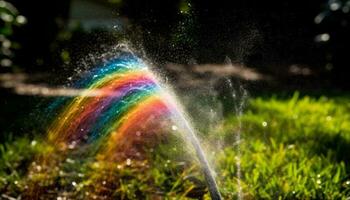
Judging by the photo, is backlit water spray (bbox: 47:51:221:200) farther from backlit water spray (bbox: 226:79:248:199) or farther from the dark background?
the dark background

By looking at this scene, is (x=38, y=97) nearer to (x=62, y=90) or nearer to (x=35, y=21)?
(x=62, y=90)

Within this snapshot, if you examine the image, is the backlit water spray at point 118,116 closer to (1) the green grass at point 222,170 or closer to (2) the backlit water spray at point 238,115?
(1) the green grass at point 222,170

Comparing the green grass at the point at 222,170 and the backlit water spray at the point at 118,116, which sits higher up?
the backlit water spray at the point at 118,116

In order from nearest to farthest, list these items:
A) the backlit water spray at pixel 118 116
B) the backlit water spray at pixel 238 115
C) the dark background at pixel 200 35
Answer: the backlit water spray at pixel 238 115, the backlit water spray at pixel 118 116, the dark background at pixel 200 35

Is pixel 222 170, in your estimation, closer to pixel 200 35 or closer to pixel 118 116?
pixel 118 116

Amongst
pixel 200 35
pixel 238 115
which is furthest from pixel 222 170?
pixel 200 35

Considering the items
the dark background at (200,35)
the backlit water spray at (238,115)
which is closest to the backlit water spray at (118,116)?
the backlit water spray at (238,115)

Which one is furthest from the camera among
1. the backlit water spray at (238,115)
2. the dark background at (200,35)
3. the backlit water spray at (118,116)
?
the dark background at (200,35)
